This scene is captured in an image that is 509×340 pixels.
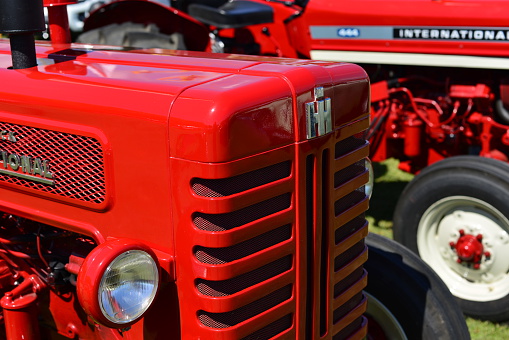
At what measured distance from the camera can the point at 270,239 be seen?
1826 millimetres

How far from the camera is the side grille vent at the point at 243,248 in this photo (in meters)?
1.72

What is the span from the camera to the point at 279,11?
458 centimetres

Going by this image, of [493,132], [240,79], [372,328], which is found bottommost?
[372,328]

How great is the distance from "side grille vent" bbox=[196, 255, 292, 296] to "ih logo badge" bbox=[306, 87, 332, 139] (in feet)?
1.19

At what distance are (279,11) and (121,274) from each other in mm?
3207

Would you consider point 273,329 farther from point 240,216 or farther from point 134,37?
point 134,37

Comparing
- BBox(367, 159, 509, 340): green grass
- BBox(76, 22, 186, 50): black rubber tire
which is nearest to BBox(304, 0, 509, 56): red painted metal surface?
BBox(76, 22, 186, 50): black rubber tire

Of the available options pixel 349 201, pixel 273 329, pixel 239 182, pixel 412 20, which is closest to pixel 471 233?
pixel 412 20

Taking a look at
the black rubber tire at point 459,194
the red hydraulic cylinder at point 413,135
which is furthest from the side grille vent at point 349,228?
the red hydraulic cylinder at point 413,135

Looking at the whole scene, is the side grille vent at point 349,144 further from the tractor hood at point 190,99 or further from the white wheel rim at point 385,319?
the white wheel rim at point 385,319

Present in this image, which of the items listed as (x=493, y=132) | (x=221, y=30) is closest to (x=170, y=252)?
(x=493, y=132)

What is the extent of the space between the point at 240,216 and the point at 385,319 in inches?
43.2

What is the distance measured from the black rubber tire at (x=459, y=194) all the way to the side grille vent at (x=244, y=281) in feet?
6.40

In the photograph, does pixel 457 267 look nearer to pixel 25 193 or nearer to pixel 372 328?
pixel 372 328
